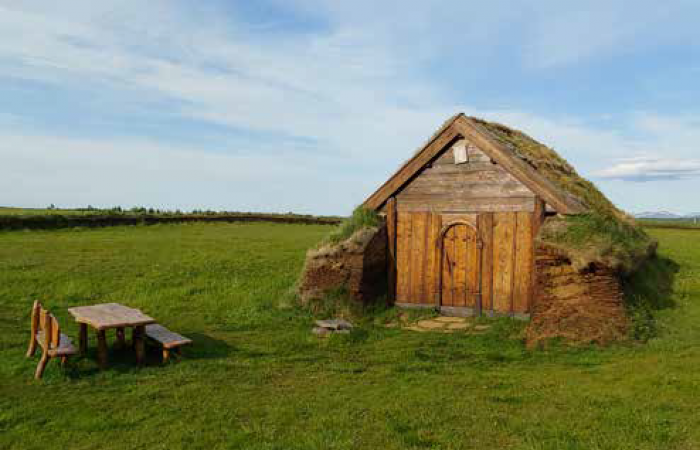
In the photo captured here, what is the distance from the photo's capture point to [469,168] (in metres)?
13.1

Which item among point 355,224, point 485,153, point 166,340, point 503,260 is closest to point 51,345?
point 166,340

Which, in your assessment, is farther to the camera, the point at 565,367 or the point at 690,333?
the point at 690,333

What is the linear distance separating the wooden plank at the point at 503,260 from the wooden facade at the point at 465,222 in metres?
0.02

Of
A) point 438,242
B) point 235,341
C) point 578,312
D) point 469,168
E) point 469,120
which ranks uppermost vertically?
point 469,120

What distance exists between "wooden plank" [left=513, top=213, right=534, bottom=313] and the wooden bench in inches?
277

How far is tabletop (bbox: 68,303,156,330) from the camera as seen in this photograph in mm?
8906

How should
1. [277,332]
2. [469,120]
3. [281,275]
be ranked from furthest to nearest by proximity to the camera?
[281,275], [469,120], [277,332]

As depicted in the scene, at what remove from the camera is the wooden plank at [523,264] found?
12234mm

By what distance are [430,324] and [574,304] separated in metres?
3.23

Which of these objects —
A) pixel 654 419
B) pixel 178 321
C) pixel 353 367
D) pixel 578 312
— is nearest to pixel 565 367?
pixel 578 312

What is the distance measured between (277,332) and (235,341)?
106cm

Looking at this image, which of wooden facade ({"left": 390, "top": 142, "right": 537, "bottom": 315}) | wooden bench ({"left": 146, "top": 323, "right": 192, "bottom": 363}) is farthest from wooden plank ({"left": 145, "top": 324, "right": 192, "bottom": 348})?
wooden facade ({"left": 390, "top": 142, "right": 537, "bottom": 315})

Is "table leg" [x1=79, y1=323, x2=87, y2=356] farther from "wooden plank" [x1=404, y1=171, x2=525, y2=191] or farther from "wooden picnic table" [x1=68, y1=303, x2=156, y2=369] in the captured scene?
"wooden plank" [x1=404, y1=171, x2=525, y2=191]

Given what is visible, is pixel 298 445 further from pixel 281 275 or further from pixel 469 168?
pixel 281 275
